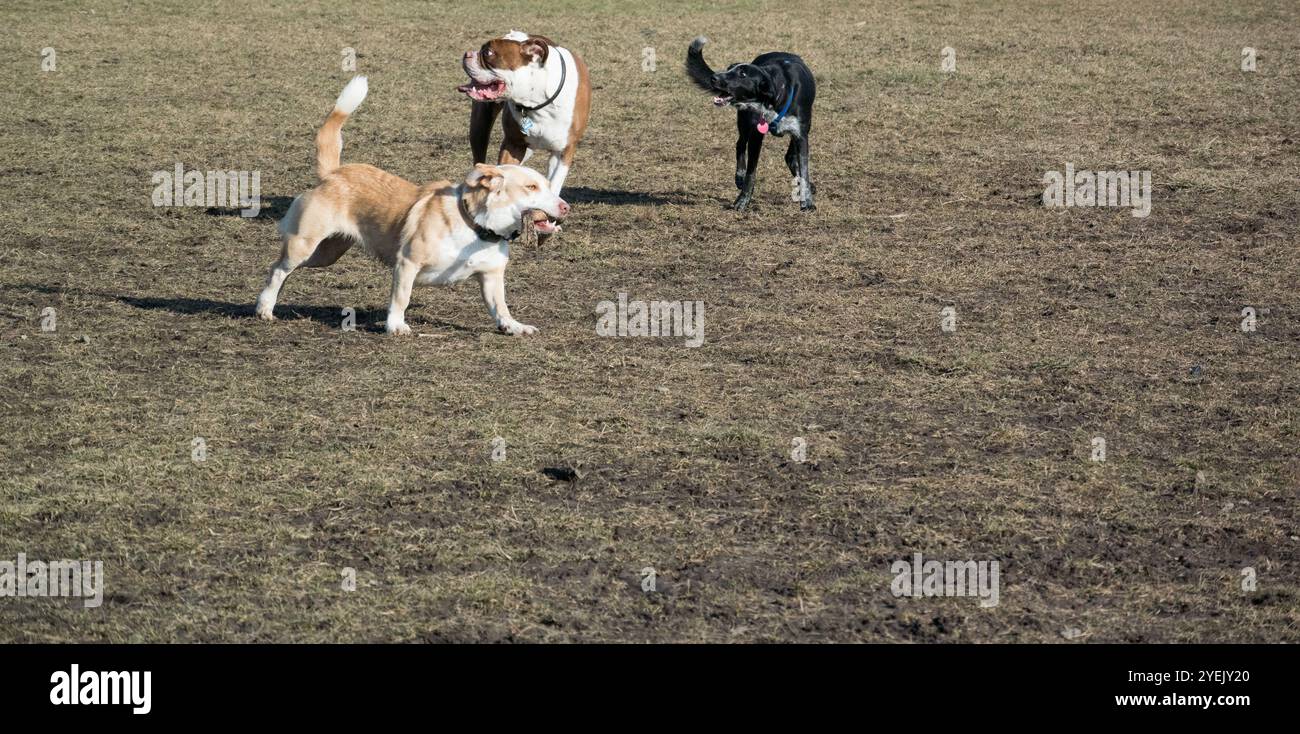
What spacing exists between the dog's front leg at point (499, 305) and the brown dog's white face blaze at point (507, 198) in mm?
360

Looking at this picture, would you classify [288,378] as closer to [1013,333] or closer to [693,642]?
[693,642]

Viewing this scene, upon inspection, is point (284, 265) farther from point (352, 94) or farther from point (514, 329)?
point (514, 329)

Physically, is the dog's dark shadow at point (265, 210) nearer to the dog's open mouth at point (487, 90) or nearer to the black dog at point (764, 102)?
the dog's open mouth at point (487, 90)

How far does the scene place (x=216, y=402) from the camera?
690cm

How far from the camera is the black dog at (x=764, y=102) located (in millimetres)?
10750

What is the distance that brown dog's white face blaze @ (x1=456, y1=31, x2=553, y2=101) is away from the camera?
9.91 m

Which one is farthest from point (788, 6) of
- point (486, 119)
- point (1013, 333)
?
point (1013, 333)

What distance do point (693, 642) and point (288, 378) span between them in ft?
10.5

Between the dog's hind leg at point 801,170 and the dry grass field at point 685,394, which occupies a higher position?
the dog's hind leg at point 801,170

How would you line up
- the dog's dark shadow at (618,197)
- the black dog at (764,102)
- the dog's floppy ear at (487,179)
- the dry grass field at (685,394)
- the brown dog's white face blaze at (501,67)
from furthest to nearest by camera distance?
the dog's dark shadow at (618,197), the black dog at (764,102), the brown dog's white face blaze at (501,67), the dog's floppy ear at (487,179), the dry grass field at (685,394)

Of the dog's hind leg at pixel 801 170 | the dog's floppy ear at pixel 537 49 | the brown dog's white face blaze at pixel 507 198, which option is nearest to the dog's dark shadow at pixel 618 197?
the dog's hind leg at pixel 801 170

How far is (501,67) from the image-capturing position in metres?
9.92

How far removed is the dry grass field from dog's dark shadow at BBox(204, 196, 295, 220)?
5 cm

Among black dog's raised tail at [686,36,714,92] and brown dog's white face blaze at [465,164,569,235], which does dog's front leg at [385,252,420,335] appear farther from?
black dog's raised tail at [686,36,714,92]
